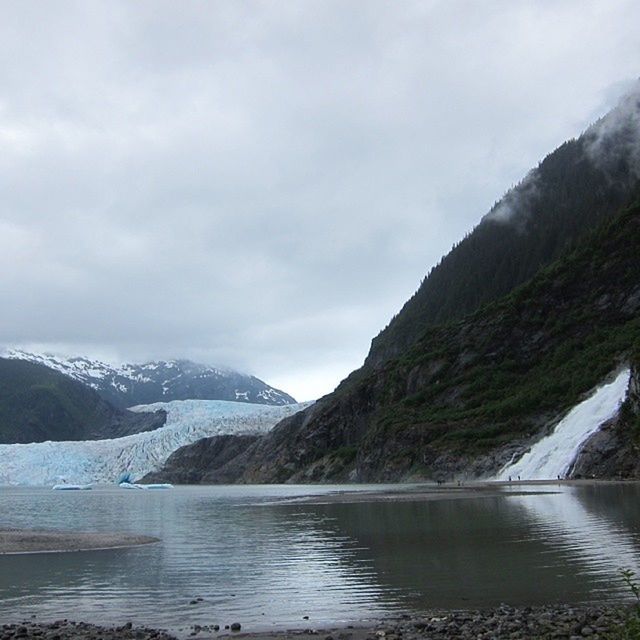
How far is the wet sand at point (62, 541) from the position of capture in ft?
95.5

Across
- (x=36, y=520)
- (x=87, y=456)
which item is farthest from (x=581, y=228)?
(x=36, y=520)

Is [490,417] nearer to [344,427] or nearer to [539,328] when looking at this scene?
[539,328]

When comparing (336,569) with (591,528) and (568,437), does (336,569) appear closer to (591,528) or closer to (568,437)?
(591,528)

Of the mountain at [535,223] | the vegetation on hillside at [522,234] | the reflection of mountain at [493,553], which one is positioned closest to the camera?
the reflection of mountain at [493,553]

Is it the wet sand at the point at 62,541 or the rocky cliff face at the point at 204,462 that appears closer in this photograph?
the wet sand at the point at 62,541

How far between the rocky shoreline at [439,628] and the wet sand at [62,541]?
49.8 feet

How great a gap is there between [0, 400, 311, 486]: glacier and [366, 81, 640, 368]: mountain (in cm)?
3483

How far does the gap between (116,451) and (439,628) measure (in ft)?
539

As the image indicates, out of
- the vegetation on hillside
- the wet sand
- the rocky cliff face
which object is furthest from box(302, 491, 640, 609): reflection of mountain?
the rocky cliff face

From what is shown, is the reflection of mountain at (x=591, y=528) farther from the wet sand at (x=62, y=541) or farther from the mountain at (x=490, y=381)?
the mountain at (x=490, y=381)

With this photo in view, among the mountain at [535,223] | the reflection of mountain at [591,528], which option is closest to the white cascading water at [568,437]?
the reflection of mountain at [591,528]

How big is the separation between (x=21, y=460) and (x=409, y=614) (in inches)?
6372

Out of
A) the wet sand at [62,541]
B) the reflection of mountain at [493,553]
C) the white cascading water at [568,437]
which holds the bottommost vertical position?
the reflection of mountain at [493,553]

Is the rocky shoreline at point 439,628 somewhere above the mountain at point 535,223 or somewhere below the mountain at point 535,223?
below
